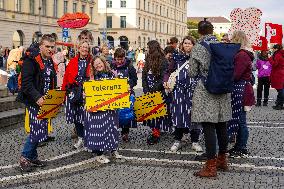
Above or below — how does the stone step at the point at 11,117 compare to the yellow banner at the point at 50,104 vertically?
below

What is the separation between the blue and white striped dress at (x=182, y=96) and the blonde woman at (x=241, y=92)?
727 millimetres

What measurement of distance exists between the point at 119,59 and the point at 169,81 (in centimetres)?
135

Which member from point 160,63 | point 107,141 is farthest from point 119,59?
point 107,141

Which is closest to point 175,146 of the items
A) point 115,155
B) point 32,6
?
point 115,155

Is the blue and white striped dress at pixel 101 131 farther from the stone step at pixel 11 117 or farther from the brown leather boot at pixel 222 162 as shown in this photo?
the stone step at pixel 11 117

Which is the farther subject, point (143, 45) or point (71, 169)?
point (143, 45)

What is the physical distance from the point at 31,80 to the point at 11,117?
4415 millimetres

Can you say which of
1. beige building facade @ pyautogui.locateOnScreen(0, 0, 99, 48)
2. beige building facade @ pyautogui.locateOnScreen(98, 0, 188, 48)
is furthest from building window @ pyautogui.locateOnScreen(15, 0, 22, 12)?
beige building facade @ pyautogui.locateOnScreen(98, 0, 188, 48)

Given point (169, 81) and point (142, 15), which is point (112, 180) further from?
point (142, 15)

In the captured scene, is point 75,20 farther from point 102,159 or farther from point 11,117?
point 102,159

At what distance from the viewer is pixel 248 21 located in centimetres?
1541

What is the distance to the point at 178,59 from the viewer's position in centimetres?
762

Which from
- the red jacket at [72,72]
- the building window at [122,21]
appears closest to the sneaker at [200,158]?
the red jacket at [72,72]

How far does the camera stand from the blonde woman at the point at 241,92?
704cm
